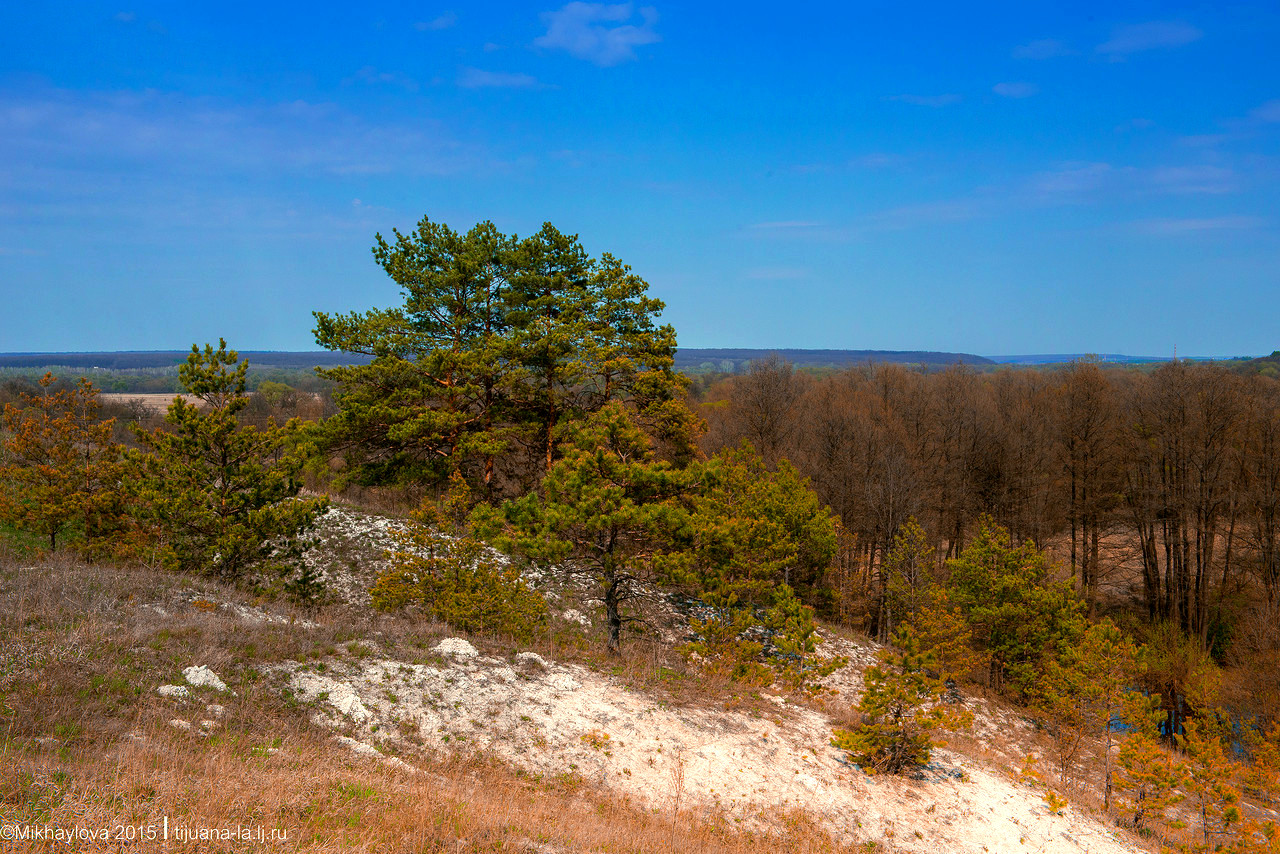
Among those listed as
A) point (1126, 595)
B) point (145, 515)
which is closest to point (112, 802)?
point (145, 515)

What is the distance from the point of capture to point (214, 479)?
47.5 ft

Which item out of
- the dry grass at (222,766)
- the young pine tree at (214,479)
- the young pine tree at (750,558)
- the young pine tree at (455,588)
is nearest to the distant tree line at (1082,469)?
the young pine tree at (750,558)

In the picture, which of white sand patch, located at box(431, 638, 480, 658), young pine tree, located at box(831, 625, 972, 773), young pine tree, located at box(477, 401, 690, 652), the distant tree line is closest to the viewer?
young pine tree, located at box(831, 625, 972, 773)

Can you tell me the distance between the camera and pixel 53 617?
10234 millimetres

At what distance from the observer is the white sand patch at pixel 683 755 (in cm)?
1012

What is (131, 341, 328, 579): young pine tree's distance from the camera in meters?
13.9

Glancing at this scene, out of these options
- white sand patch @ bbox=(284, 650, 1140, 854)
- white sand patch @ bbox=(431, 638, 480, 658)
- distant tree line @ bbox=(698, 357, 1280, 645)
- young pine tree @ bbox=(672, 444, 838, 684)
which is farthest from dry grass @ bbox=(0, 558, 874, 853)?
distant tree line @ bbox=(698, 357, 1280, 645)

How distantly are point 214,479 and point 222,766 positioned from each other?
363 inches

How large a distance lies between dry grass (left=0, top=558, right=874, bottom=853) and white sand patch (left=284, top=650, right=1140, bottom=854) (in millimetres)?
565

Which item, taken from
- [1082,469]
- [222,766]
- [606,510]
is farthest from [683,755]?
[1082,469]

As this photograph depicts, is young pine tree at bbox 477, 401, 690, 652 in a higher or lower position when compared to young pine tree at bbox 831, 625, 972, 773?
higher

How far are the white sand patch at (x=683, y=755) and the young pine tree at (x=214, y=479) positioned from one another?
504 cm

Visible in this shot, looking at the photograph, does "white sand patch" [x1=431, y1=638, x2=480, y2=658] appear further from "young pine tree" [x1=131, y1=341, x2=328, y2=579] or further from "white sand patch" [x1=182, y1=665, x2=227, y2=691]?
"young pine tree" [x1=131, y1=341, x2=328, y2=579]

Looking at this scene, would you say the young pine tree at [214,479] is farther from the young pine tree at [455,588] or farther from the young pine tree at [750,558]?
the young pine tree at [750,558]
